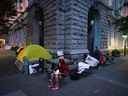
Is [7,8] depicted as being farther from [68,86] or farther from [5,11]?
[68,86]

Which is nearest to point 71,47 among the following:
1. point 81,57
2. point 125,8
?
point 81,57

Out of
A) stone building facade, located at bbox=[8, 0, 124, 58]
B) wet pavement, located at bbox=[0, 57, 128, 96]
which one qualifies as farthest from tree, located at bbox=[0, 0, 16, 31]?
stone building facade, located at bbox=[8, 0, 124, 58]

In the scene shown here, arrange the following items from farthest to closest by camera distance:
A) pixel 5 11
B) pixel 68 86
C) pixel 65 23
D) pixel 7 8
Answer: pixel 65 23 → pixel 5 11 → pixel 7 8 → pixel 68 86

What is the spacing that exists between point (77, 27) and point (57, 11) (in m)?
2.60

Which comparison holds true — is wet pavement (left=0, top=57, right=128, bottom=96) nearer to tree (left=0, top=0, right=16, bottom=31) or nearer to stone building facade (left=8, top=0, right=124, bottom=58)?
tree (left=0, top=0, right=16, bottom=31)

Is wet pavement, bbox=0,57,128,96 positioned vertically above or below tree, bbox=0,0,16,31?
below

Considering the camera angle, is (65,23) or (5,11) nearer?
(5,11)

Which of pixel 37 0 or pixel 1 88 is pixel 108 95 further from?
pixel 37 0

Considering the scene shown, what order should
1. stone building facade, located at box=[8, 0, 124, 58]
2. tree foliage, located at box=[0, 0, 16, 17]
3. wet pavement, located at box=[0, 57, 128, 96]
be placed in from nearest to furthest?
wet pavement, located at box=[0, 57, 128, 96]
tree foliage, located at box=[0, 0, 16, 17]
stone building facade, located at box=[8, 0, 124, 58]

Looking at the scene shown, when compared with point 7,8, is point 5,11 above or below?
below

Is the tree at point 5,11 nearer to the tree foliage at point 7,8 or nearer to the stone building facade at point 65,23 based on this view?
the tree foliage at point 7,8

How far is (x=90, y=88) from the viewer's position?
11203 mm

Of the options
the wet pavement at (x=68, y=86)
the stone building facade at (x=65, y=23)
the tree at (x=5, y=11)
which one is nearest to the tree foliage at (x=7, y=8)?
the tree at (x=5, y=11)

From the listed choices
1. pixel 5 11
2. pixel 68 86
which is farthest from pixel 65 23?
pixel 68 86
